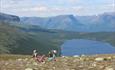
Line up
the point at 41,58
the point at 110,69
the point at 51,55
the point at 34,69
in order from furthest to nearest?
the point at 51,55 → the point at 41,58 → the point at 34,69 → the point at 110,69

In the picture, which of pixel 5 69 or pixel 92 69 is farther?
pixel 5 69

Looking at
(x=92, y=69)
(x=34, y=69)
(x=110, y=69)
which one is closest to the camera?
(x=110, y=69)

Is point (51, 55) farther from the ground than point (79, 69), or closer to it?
farther from the ground

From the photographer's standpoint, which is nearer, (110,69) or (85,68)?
(110,69)

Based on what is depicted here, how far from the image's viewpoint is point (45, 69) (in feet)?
57.6

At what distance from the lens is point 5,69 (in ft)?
60.2

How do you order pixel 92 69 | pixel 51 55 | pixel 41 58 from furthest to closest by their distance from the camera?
pixel 51 55
pixel 41 58
pixel 92 69

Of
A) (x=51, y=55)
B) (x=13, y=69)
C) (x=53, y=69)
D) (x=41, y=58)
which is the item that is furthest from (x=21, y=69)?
(x=51, y=55)

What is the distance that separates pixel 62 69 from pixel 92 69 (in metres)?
1.54

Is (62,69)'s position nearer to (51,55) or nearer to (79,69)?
(79,69)

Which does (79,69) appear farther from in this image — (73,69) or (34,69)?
(34,69)

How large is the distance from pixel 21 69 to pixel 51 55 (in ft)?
34.3

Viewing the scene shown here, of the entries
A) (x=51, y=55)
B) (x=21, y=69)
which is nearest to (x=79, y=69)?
(x=21, y=69)

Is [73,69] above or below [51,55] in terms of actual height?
below
